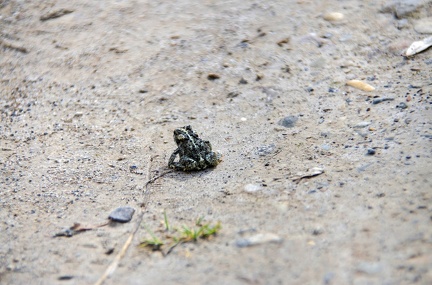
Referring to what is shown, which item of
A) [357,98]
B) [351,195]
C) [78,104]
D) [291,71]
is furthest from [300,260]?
[78,104]

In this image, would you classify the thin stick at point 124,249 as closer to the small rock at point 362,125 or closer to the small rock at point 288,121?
the small rock at point 288,121

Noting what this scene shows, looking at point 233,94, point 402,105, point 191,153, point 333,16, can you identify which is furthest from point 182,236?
point 333,16

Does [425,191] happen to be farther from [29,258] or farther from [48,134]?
[48,134]

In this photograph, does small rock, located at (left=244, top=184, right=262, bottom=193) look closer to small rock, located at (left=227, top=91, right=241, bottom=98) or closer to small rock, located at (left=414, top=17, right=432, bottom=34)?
small rock, located at (left=227, top=91, right=241, bottom=98)

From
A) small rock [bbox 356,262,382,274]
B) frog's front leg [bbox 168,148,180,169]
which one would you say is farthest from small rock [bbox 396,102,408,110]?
small rock [bbox 356,262,382,274]

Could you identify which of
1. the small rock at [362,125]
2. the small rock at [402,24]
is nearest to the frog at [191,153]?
the small rock at [362,125]
